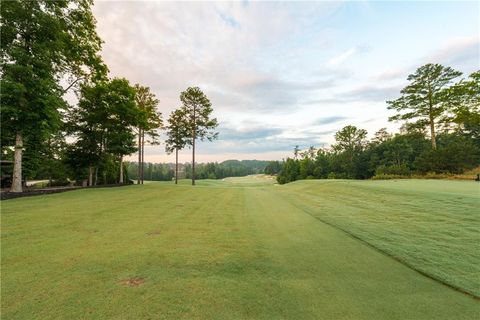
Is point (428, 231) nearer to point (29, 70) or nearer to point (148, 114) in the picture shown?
point (29, 70)

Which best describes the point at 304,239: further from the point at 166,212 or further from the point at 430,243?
the point at 166,212

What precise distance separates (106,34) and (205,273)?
21.0 meters

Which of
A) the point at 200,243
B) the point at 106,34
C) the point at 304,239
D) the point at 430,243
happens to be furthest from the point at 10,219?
the point at 106,34

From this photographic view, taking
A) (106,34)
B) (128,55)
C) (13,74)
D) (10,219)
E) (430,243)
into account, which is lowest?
(430,243)

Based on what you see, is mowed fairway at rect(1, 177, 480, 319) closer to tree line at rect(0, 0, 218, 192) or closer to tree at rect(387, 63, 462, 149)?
tree line at rect(0, 0, 218, 192)

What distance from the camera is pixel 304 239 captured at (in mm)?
5430

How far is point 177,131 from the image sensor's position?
30.0 metres

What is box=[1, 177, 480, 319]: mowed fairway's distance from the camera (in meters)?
2.55

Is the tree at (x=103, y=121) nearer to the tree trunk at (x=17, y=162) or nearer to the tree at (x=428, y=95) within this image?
the tree trunk at (x=17, y=162)

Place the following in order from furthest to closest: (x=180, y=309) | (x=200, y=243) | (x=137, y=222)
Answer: (x=137, y=222) < (x=200, y=243) < (x=180, y=309)

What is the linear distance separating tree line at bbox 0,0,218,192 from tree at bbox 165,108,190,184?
0.26 meters

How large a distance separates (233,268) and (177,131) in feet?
92.4

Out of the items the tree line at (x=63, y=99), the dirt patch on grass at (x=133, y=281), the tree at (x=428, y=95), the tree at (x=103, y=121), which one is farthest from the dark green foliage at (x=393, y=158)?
the dirt patch on grass at (x=133, y=281)

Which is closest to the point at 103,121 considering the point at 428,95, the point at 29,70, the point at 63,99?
the point at 63,99
